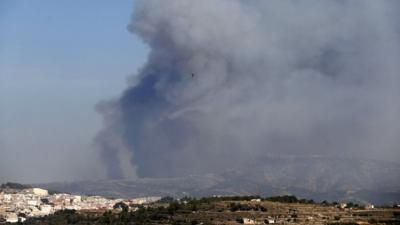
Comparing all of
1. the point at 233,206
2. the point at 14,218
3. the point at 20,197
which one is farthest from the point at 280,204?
the point at 20,197

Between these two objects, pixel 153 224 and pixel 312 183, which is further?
pixel 312 183

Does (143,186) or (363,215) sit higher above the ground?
(143,186)

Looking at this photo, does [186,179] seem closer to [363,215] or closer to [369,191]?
[369,191]

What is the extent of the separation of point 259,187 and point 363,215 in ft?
206

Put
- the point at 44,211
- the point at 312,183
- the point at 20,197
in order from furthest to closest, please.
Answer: the point at 312,183, the point at 20,197, the point at 44,211

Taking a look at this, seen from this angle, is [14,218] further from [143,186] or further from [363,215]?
[143,186]

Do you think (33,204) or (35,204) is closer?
(35,204)

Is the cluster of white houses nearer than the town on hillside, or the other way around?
the town on hillside

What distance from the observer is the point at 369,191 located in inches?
3541

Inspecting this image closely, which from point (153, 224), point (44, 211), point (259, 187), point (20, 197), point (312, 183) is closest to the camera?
point (153, 224)

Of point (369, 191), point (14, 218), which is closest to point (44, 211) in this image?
point (14, 218)

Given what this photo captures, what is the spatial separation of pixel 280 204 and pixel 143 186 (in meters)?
63.1

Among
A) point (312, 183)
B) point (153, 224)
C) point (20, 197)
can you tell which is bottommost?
point (153, 224)

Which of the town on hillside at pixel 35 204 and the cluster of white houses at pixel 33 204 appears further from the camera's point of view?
the cluster of white houses at pixel 33 204
